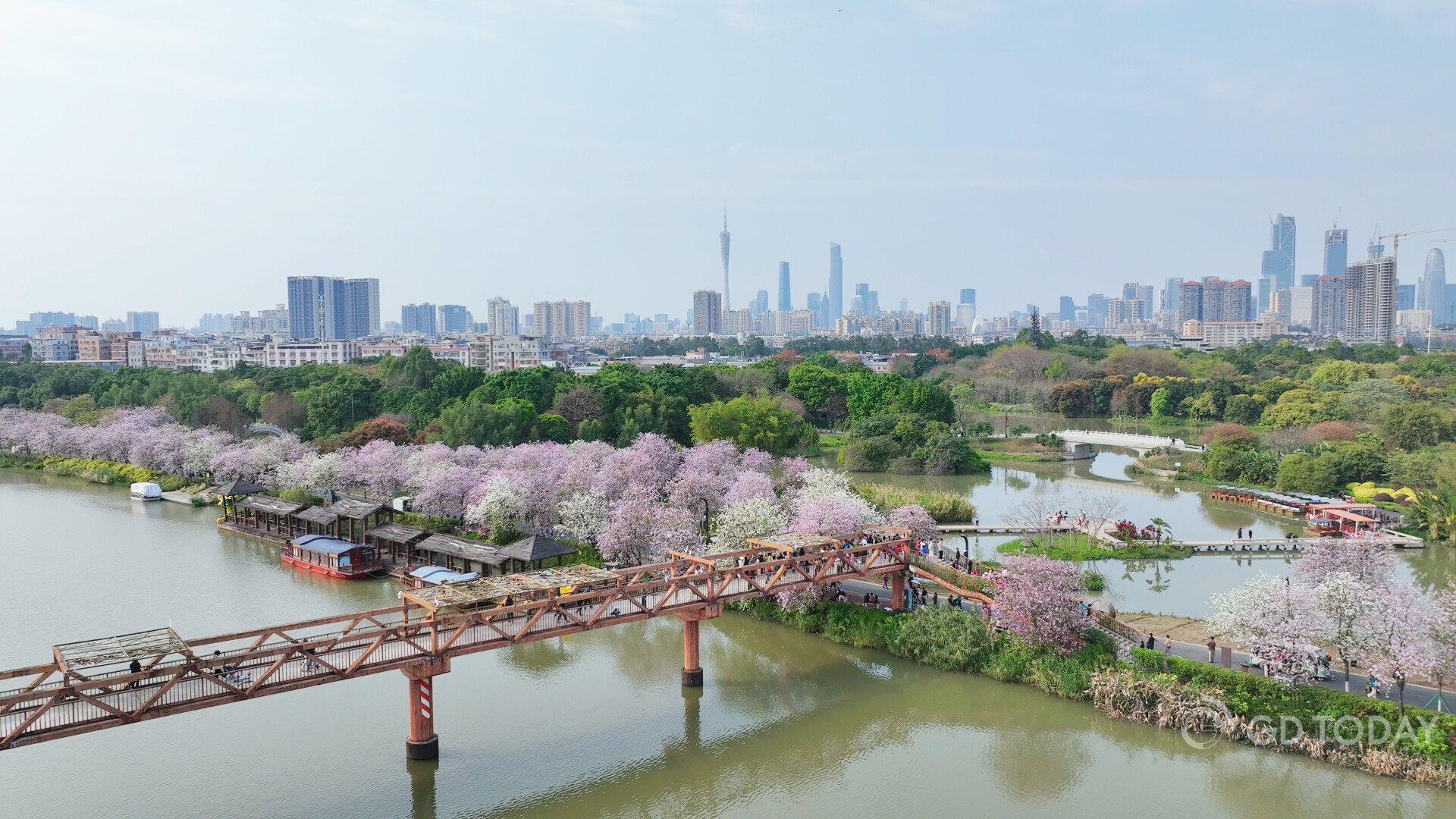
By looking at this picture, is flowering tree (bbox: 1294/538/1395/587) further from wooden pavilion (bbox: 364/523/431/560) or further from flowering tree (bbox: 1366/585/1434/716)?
wooden pavilion (bbox: 364/523/431/560)

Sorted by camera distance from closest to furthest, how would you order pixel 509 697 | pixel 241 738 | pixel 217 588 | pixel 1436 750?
1. pixel 1436 750
2. pixel 241 738
3. pixel 509 697
4. pixel 217 588

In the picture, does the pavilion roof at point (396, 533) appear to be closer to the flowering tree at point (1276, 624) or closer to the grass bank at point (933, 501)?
the grass bank at point (933, 501)

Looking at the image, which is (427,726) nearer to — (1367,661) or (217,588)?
(217,588)

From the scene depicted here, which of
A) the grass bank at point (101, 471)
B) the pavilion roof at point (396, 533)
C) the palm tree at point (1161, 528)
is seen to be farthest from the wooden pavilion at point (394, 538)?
the palm tree at point (1161, 528)

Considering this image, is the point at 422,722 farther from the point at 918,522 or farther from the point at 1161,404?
the point at 1161,404

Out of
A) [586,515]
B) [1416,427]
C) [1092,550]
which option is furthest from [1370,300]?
[586,515]

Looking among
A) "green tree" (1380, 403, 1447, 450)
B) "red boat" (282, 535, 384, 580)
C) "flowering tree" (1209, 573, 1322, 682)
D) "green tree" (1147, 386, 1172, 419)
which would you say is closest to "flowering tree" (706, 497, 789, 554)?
"flowering tree" (1209, 573, 1322, 682)

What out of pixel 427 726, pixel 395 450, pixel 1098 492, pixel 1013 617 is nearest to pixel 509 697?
pixel 427 726
